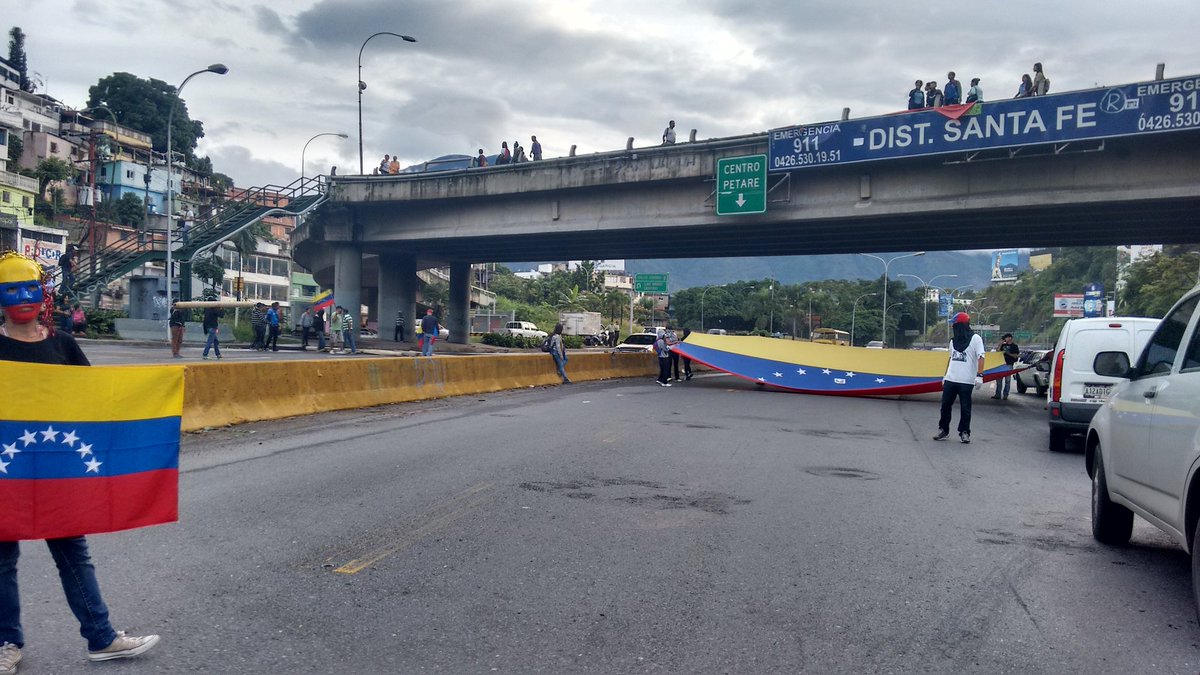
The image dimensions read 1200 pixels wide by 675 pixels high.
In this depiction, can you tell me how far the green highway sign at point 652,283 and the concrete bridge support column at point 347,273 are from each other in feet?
121

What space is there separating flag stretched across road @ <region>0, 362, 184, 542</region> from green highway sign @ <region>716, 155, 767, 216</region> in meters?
24.9

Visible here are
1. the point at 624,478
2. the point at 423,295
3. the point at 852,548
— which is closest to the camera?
the point at 852,548

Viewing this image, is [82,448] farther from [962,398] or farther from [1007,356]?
[1007,356]

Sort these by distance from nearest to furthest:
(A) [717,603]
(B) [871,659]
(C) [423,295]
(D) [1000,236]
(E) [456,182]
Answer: (B) [871,659] → (A) [717,603] → (D) [1000,236] → (E) [456,182] → (C) [423,295]

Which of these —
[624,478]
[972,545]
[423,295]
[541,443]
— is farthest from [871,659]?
[423,295]

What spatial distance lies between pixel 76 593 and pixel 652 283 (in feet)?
238

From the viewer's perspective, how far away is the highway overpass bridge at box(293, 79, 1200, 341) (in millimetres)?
22938

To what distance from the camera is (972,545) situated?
258 inches

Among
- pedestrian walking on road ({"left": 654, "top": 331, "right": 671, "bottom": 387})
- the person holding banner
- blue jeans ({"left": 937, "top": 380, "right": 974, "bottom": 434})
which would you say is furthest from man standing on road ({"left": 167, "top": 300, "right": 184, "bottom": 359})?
the person holding banner

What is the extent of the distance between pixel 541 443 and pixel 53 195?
66.5 meters

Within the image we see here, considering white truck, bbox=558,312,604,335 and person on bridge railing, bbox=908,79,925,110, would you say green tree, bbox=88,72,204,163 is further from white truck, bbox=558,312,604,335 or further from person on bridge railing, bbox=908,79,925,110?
person on bridge railing, bbox=908,79,925,110

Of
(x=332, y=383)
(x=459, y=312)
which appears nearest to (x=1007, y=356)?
(x=332, y=383)

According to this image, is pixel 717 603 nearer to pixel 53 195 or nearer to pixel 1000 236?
pixel 1000 236

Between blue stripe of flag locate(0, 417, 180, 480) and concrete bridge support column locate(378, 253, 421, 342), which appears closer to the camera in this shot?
blue stripe of flag locate(0, 417, 180, 480)
